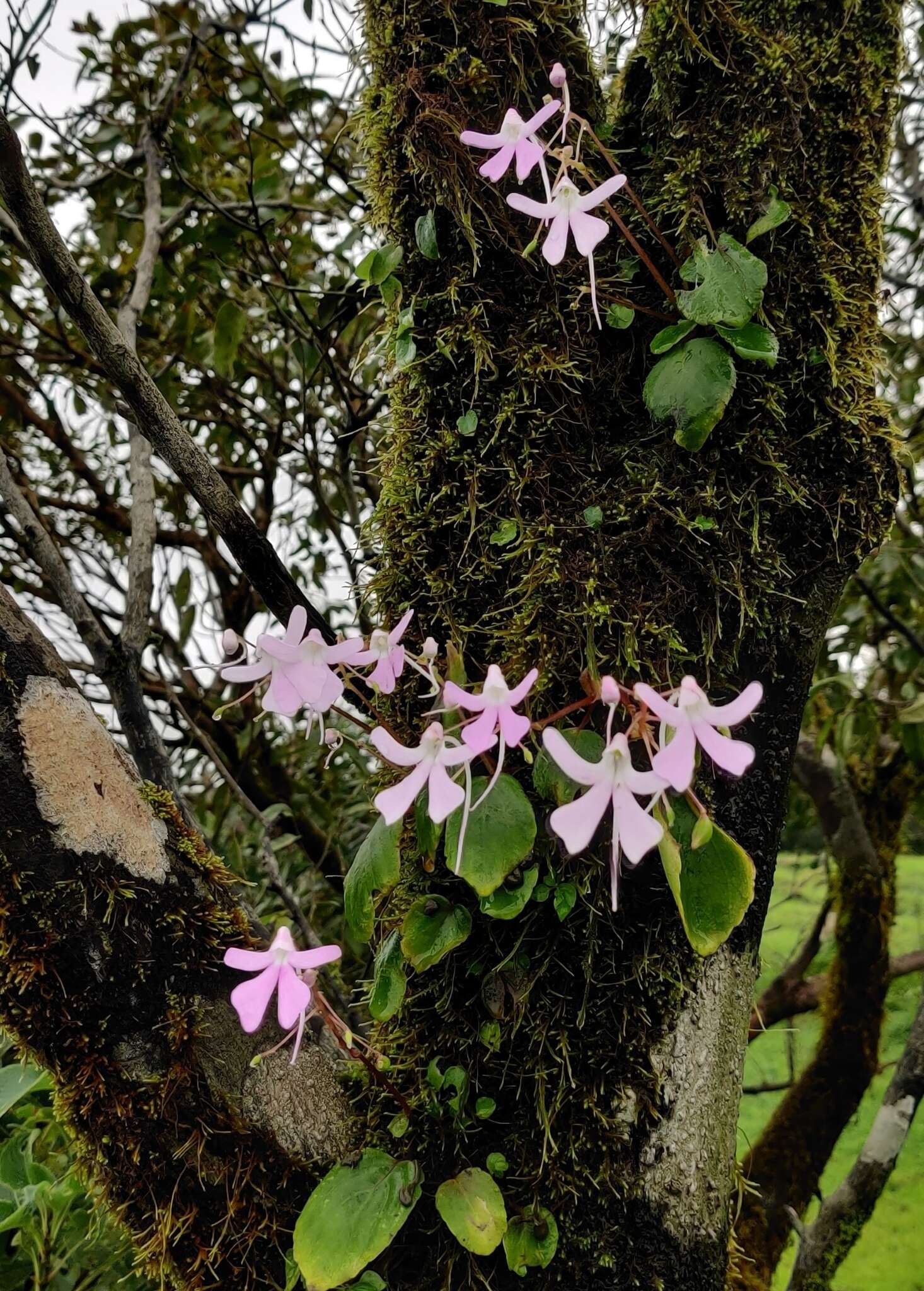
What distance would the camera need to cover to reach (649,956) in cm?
71

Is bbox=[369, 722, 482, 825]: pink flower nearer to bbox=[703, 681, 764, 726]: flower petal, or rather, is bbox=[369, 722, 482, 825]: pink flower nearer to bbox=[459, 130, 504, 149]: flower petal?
bbox=[703, 681, 764, 726]: flower petal

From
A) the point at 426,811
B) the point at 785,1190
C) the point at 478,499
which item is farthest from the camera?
the point at 785,1190

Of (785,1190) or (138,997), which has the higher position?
(138,997)

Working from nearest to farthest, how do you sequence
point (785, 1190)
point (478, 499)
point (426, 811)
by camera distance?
point (426, 811)
point (478, 499)
point (785, 1190)

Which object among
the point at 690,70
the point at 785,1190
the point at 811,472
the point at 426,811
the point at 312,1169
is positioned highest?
the point at 690,70

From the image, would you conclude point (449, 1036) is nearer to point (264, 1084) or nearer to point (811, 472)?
point (264, 1084)

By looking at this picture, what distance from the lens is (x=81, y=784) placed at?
69cm

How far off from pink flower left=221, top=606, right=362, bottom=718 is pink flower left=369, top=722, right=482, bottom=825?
10 centimetres

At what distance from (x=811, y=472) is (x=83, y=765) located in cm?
67

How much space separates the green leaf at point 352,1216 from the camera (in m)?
0.63

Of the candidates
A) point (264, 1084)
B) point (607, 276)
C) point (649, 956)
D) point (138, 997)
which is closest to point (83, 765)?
point (138, 997)

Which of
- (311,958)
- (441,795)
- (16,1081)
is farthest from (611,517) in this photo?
(16,1081)

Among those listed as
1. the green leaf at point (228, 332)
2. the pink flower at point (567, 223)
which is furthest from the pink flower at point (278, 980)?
the green leaf at point (228, 332)

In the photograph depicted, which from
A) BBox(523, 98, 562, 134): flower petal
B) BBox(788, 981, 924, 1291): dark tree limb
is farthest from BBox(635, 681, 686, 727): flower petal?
BBox(788, 981, 924, 1291): dark tree limb
